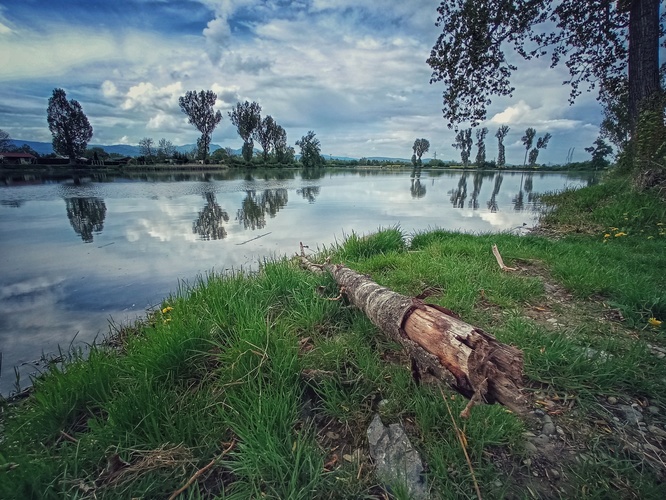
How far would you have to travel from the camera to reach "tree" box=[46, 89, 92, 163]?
5325cm

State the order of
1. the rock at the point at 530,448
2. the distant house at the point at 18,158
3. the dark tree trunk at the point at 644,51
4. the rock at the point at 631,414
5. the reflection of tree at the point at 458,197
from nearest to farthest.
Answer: the rock at the point at 530,448, the rock at the point at 631,414, the dark tree trunk at the point at 644,51, the reflection of tree at the point at 458,197, the distant house at the point at 18,158

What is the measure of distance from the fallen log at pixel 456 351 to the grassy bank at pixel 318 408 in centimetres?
30

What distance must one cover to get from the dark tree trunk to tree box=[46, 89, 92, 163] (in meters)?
76.0

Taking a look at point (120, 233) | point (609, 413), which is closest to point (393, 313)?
point (609, 413)

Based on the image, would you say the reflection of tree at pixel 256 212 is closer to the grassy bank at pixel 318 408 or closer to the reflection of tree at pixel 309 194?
the reflection of tree at pixel 309 194

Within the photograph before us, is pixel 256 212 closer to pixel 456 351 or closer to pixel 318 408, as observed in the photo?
pixel 318 408

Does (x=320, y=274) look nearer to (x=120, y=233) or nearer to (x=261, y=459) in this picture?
(x=261, y=459)

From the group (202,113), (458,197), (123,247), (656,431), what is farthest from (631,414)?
(202,113)

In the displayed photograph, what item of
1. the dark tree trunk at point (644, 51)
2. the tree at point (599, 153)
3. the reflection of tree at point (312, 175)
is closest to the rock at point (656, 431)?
the dark tree trunk at point (644, 51)

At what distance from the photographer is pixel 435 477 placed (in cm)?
152

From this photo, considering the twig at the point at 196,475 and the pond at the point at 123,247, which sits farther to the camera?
the pond at the point at 123,247

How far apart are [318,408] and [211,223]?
8385mm

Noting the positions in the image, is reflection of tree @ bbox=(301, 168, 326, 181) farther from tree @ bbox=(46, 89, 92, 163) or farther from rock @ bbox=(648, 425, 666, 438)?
tree @ bbox=(46, 89, 92, 163)

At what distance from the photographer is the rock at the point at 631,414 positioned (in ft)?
5.99
